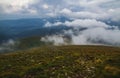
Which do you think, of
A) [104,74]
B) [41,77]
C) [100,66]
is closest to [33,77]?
[41,77]

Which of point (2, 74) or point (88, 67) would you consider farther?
point (88, 67)

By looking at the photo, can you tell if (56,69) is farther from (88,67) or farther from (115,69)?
(115,69)

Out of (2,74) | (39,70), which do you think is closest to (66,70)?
(39,70)

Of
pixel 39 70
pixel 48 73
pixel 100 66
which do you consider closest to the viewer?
pixel 48 73

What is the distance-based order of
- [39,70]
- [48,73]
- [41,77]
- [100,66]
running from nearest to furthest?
[41,77], [48,73], [39,70], [100,66]

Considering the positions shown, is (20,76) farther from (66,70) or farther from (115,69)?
(115,69)

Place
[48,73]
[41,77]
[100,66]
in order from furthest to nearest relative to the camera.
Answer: [100,66] → [48,73] → [41,77]

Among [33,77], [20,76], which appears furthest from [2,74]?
[33,77]

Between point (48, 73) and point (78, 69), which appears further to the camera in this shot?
point (78, 69)

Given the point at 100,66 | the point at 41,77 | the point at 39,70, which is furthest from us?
the point at 100,66
